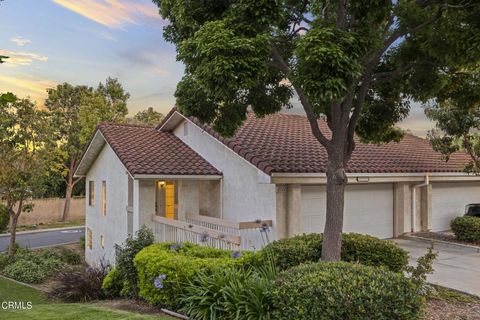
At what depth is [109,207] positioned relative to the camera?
53.5 ft

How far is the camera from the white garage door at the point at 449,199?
18170 mm

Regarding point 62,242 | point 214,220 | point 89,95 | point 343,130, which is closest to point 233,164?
point 214,220

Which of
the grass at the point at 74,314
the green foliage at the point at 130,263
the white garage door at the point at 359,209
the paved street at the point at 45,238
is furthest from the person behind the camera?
the paved street at the point at 45,238

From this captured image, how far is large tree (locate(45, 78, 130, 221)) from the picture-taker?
30.0 metres

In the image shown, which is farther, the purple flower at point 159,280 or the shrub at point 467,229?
the shrub at point 467,229

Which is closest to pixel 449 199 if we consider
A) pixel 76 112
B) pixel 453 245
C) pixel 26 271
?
pixel 453 245

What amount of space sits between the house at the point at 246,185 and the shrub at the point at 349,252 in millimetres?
1879

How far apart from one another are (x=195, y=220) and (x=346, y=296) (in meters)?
8.99

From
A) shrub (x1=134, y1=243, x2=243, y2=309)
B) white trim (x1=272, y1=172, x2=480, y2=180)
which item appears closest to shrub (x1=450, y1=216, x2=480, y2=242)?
white trim (x1=272, y1=172, x2=480, y2=180)

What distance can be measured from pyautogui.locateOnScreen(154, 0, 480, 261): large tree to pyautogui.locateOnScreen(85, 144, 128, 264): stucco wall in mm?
6549

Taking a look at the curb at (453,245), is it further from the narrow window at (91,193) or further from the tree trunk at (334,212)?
the narrow window at (91,193)

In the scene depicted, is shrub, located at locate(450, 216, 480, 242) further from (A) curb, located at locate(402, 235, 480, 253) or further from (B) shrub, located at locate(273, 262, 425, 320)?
(B) shrub, located at locate(273, 262, 425, 320)

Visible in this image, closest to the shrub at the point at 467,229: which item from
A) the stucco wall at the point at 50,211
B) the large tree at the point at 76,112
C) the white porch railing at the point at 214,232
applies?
the white porch railing at the point at 214,232

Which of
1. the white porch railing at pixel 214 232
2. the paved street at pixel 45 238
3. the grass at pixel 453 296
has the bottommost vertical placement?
the paved street at pixel 45 238
